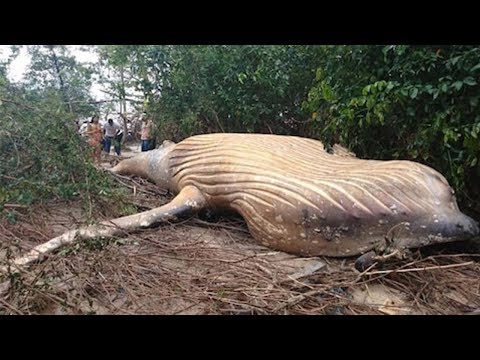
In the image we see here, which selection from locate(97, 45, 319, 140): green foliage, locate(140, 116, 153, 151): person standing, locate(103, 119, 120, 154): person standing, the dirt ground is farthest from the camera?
locate(103, 119, 120, 154): person standing

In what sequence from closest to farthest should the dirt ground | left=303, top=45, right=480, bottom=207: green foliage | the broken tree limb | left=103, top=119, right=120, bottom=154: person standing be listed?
1. the dirt ground
2. the broken tree limb
3. left=303, top=45, right=480, bottom=207: green foliage
4. left=103, top=119, right=120, bottom=154: person standing

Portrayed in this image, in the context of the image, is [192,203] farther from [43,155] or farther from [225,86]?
[225,86]

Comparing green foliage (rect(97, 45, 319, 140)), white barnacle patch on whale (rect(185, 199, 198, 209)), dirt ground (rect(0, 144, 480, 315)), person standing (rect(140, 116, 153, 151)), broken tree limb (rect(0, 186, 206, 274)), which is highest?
green foliage (rect(97, 45, 319, 140))

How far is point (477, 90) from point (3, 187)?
4.20 metres

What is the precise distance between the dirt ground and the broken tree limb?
10 cm

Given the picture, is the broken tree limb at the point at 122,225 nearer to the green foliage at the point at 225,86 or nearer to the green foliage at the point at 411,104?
the green foliage at the point at 411,104

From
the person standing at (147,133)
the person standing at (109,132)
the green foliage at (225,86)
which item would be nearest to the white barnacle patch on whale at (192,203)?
the green foliage at (225,86)

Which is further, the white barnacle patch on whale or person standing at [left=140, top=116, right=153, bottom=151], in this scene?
person standing at [left=140, top=116, right=153, bottom=151]

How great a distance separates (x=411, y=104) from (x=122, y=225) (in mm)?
→ 2778

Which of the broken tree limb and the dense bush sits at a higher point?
the dense bush

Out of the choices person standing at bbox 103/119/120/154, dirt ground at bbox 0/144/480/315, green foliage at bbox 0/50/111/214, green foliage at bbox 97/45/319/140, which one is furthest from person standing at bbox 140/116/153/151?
dirt ground at bbox 0/144/480/315

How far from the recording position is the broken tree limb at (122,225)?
3322 millimetres

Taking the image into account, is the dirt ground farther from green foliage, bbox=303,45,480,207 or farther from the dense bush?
green foliage, bbox=303,45,480,207

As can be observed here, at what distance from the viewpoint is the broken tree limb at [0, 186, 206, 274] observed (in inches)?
131
